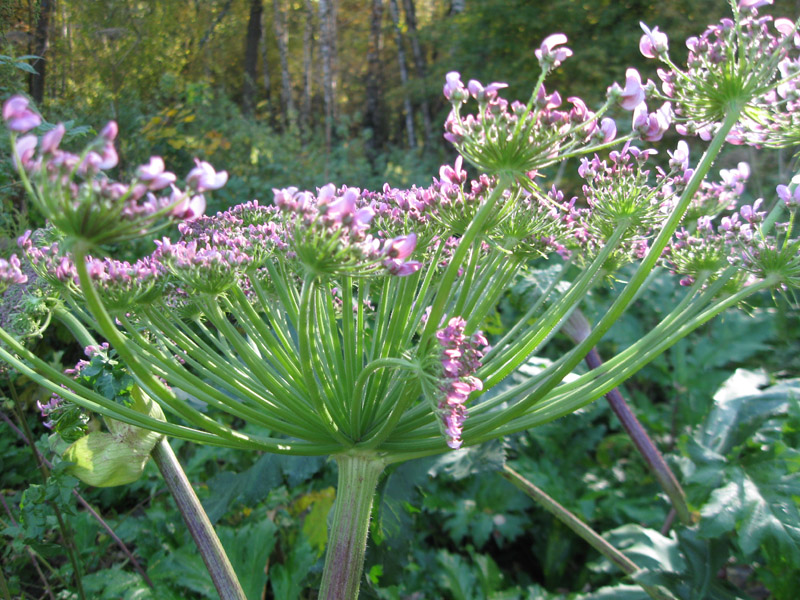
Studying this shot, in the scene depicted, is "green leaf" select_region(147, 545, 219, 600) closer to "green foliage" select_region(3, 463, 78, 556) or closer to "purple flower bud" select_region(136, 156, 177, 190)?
"green foliage" select_region(3, 463, 78, 556)

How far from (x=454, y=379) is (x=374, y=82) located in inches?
670

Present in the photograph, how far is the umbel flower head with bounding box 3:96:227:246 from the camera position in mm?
995

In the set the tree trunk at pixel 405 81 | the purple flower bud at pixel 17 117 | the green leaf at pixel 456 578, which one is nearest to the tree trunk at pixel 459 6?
the tree trunk at pixel 405 81

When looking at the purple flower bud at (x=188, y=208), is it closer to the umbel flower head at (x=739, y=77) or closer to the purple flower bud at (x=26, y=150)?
the purple flower bud at (x=26, y=150)

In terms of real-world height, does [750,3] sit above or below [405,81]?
above

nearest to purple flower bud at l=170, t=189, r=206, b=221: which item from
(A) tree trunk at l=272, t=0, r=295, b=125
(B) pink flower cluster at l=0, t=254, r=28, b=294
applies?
(B) pink flower cluster at l=0, t=254, r=28, b=294

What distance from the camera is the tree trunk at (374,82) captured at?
664 inches

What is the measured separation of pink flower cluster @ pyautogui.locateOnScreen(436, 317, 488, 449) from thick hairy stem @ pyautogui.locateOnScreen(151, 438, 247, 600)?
81 cm

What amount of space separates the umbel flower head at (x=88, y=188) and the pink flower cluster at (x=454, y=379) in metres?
0.60

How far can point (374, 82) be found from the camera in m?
17.0

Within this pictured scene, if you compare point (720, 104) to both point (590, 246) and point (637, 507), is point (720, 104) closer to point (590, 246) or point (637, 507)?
point (590, 246)

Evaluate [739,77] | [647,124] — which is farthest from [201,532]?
[739,77]

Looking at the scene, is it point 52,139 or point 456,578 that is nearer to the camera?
point 52,139

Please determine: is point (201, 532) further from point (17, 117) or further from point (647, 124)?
point (647, 124)
